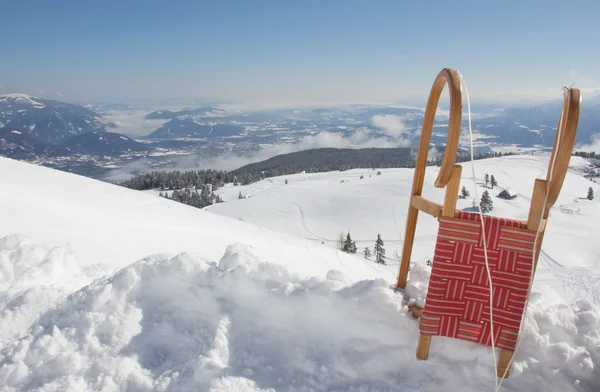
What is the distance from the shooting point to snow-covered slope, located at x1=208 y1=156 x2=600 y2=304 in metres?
42.4

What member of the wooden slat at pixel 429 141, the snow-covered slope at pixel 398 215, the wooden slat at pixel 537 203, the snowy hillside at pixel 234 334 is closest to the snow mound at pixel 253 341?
the snowy hillside at pixel 234 334

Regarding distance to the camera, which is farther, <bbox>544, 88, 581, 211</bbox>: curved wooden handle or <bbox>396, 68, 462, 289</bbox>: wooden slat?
<bbox>396, 68, 462, 289</bbox>: wooden slat

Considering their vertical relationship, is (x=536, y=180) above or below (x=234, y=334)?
above

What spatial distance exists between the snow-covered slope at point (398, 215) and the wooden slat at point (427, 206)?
93.1 ft

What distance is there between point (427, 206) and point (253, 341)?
1976mm

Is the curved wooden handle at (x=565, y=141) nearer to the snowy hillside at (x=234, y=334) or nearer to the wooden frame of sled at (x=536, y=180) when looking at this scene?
the wooden frame of sled at (x=536, y=180)

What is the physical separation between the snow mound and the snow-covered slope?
27969mm

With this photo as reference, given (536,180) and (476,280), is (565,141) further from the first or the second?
(476,280)

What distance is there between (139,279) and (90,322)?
569 mm

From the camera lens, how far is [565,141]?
246 centimetres

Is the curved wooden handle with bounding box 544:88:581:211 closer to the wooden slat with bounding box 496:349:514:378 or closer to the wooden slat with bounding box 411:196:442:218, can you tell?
the wooden slat with bounding box 411:196:442:218

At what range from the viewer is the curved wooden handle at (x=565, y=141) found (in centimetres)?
240

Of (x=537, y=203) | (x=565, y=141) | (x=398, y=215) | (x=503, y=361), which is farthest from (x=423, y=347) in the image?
(x=398, y=215)

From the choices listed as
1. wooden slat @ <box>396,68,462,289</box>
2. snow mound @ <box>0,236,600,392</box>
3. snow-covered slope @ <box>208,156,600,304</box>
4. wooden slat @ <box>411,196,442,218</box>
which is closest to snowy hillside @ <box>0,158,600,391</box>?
snow mound @ <box>0,236,600,392</box>
